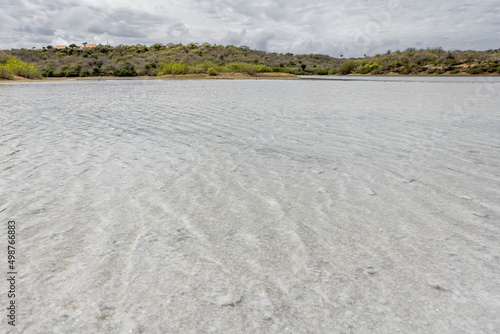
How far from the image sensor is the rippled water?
190 cm

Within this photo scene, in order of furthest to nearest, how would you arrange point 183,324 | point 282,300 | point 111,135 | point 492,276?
point 111,135 → point 492,276 → point 282,300 → point 183,324

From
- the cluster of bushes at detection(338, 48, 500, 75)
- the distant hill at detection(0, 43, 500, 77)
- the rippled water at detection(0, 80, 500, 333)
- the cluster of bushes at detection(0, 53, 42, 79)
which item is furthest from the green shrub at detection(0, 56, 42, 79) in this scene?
the cluster of bushes at detection(338, 48, 500, 75)

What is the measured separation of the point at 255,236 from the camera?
2.84 metres

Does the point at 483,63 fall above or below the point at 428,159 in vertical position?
above

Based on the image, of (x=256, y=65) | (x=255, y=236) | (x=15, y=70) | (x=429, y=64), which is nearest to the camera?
(x=255, y=236)

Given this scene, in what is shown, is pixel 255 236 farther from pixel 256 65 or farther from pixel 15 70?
pixel 256 65

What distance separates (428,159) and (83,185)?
5158mm

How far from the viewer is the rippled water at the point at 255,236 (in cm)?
190

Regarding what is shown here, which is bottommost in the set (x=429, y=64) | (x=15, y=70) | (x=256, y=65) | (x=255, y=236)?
(x=255, y=236)

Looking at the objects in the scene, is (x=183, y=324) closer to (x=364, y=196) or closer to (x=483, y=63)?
(x=364, y=196)

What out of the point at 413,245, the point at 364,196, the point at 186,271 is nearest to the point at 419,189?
the point at 364,196

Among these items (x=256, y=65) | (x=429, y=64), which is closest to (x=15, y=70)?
(x=256, y=65)

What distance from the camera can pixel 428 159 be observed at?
5309mm

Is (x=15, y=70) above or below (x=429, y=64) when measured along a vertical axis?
below
